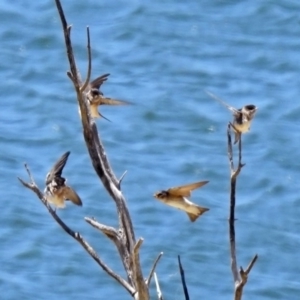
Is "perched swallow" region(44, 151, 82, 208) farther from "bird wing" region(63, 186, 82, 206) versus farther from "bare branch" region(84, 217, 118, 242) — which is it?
"bare branch" region(84, 217, 118, 242)

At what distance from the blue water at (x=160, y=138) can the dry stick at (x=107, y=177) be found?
356 centimetres

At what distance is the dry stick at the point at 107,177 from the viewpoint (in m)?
2.12

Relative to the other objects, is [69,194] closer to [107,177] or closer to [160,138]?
[107,177]

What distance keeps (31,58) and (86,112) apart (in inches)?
226

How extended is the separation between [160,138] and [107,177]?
467 centimetres

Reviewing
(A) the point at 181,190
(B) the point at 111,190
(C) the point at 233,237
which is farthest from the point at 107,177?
(C) the point at 233,237

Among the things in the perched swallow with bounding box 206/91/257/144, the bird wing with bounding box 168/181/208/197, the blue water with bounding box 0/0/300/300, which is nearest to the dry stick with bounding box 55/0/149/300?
the bird wing with bounding box 168/181/208/197

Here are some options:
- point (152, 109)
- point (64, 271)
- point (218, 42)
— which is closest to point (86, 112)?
point (64, 271)

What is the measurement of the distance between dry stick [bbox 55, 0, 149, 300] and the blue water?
356 cm

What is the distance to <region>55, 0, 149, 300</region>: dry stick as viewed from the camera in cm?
212

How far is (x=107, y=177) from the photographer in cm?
229

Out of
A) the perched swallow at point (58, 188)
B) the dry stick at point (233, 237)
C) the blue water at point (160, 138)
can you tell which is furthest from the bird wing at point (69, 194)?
the blue water at point (160, 138)

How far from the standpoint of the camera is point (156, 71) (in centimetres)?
→ 748

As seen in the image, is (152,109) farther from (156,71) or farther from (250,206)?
(250,206)
